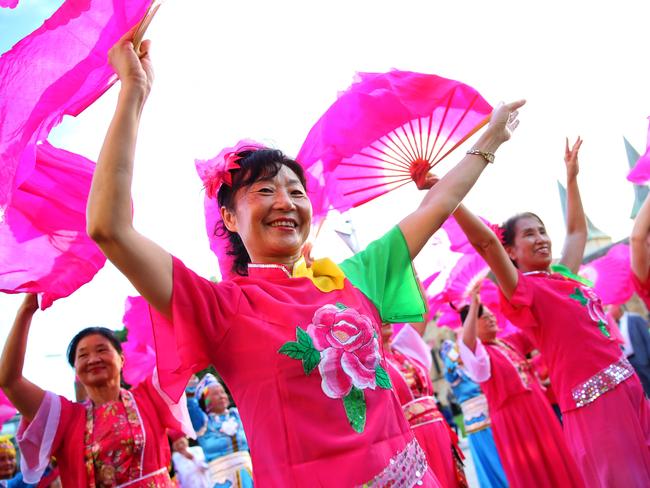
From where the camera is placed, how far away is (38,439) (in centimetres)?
327

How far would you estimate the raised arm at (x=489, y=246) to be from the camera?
314 centimetres

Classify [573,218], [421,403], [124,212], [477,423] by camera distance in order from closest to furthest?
[124,212], [573,218], [421,403], [477,423]

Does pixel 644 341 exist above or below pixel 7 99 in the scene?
below

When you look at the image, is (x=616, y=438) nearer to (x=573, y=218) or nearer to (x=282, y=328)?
(x=573, y=218)

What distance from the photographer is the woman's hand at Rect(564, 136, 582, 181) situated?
3.99 metres

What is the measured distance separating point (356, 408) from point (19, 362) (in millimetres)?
2376

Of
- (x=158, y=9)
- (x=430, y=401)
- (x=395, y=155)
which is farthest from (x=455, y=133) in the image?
(x=430, y=401)

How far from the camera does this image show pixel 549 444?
5.05m

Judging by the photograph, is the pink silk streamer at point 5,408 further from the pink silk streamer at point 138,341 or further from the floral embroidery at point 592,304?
the floral embroidery at point 592,304

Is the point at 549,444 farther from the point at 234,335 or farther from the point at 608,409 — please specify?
the point at 234,335

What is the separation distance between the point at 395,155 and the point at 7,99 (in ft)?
6.30

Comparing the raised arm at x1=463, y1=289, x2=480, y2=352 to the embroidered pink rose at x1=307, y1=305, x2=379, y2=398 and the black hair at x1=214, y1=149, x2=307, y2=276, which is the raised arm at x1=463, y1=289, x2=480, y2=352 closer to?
the black hair at x1=214, y1=149, x2=307, y2=276

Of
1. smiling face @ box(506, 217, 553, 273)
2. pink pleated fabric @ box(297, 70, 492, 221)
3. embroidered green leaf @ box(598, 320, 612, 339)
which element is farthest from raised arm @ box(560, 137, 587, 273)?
pink pleated fabric @ box(297, 70, 492, 221)

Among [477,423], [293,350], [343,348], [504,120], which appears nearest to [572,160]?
[504,120]
